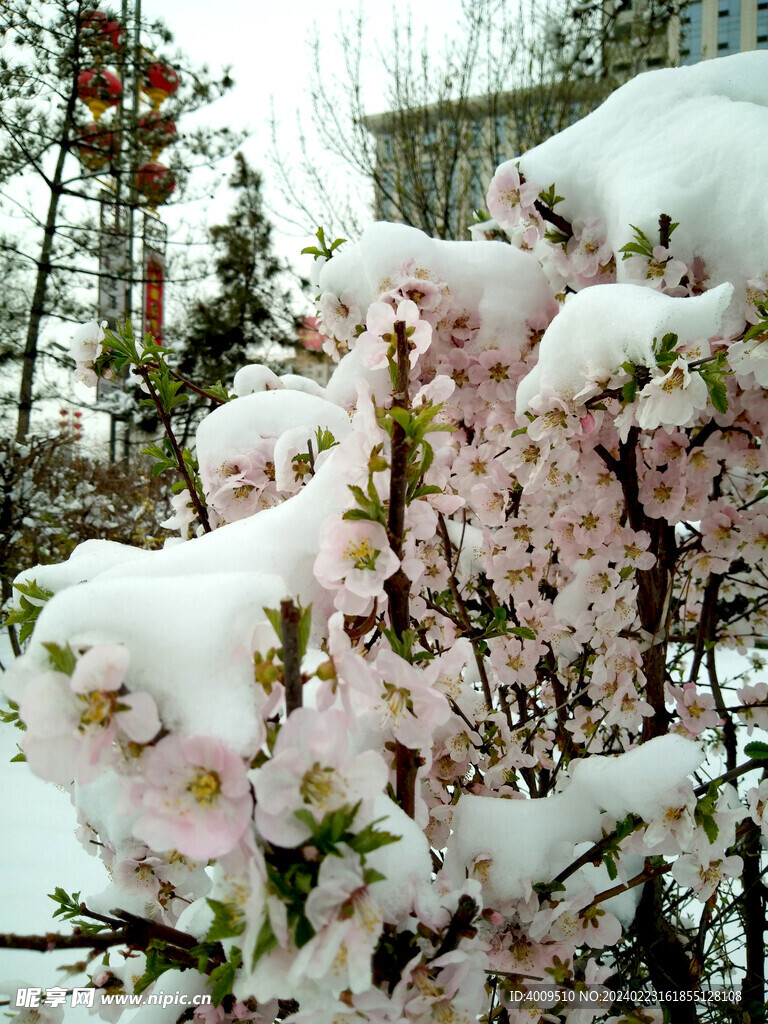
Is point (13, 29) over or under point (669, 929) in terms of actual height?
over

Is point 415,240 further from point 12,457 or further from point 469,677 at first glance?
point 12,457

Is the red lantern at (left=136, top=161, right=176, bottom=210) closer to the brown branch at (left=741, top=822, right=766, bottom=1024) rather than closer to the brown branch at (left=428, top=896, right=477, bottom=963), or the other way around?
the brown branch at (left=741, top=822, right=766, bottom=1024)

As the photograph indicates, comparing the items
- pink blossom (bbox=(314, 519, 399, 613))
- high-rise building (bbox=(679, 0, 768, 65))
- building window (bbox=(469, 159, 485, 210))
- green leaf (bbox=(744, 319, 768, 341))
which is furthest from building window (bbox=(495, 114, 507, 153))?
high-rise building (bbox=(679, 0, 768, 65))

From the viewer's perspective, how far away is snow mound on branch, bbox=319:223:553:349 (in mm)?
1242

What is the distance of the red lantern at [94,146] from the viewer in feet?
27.6

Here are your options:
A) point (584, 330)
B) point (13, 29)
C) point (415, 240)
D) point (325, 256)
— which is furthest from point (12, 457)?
point (13, 29)

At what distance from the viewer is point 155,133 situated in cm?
903

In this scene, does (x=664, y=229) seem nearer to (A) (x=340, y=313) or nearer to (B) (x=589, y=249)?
(B) (x=589, y=249)

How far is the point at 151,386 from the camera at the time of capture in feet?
4.15

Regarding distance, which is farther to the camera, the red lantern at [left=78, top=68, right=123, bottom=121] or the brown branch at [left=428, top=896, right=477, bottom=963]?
the red lantern at [left=78, top=68, right=123, bottom=121]

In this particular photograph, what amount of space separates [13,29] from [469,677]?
9.77m

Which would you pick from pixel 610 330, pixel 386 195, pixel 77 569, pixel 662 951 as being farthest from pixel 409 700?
pixel 386 195

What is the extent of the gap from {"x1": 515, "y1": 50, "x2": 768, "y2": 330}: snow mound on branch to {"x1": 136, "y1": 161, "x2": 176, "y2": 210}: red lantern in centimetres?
901

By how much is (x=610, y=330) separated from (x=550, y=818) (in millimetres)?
679
